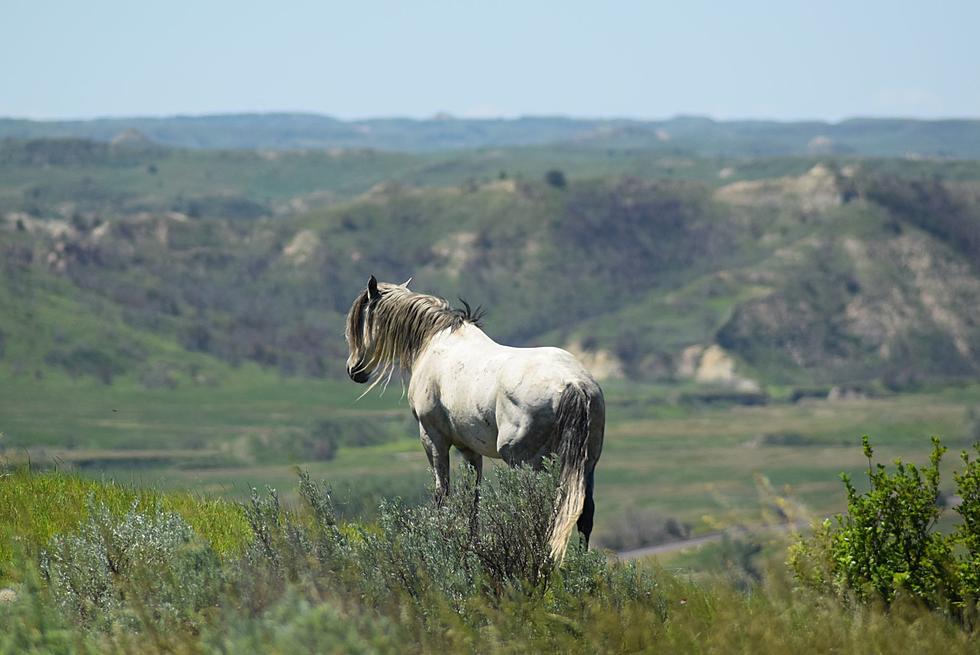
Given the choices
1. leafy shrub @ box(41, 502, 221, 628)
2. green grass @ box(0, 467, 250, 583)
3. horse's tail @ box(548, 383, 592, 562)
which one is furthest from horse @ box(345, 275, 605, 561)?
leafy shrub @ box(41, 502, 221, 628)

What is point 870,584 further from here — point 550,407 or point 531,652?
point 531,652

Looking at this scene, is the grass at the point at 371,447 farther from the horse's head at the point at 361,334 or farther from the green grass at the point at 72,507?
the horse's head at the point at 361,334

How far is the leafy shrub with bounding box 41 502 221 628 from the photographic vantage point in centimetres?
957

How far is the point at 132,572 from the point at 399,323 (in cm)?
421

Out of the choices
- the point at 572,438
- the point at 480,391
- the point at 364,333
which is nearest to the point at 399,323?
the point at 364,333

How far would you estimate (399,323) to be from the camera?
13.8m

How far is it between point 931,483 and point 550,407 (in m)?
2.90

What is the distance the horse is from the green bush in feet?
6.57

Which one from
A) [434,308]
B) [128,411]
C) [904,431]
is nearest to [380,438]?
[128,411]

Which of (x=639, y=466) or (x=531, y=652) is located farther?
(x=639, y=466)

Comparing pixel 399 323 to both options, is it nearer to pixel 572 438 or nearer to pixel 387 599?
pixel 572 438

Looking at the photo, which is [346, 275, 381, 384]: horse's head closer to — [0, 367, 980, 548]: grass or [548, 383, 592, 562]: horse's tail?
[548, 383, 592, 562]: horse's tail

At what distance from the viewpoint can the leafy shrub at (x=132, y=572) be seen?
9.57 metres

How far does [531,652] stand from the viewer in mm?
8633
